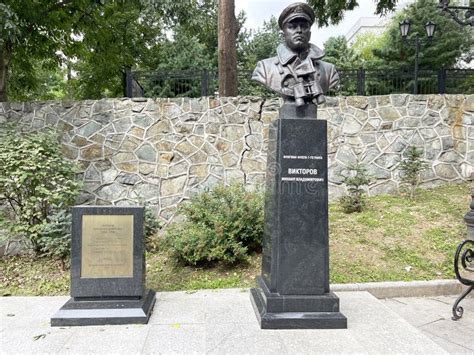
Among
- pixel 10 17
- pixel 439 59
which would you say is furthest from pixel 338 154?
pixel 439 59

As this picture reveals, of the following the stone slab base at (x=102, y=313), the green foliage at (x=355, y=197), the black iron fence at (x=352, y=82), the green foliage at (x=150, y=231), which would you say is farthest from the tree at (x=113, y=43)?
the stone slab base at (x=102, y=313)

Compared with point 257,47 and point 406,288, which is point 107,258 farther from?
point 257,47

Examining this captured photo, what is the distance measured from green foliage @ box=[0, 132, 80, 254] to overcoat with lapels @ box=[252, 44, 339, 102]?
360 cm

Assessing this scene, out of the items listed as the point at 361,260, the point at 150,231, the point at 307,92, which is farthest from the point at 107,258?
the point at 361,260

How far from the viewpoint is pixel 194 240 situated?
5.16 metres

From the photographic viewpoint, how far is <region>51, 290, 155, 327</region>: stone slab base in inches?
140

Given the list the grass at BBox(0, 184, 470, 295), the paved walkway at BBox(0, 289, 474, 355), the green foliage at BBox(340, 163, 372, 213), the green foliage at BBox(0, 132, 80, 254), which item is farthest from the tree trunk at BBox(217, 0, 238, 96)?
the paved walkway at BBox(0, 289, 474, 355)

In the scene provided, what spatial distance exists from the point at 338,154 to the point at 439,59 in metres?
11.4

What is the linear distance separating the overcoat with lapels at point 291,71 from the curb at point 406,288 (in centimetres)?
249

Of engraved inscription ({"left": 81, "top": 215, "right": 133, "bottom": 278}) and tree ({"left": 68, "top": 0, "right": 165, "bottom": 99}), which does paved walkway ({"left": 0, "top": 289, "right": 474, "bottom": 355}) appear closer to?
engraved inscription ({"left": 81, "top": 215, "right": 133, "bottom": 278})

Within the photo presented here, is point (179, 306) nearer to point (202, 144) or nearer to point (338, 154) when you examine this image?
point (202, 144)

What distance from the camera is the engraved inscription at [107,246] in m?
3.79

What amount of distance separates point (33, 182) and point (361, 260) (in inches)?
198

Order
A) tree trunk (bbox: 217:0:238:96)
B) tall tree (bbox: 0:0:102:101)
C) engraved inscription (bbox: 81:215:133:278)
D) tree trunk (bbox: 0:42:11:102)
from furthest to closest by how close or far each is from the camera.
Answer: tree trunk (bbox: 217:0:238:96)
tree trunk (bbox: 0:42:11:102)
tall tree (bbox: 0:0:102:101)
engraved inscription (bbox: 81:215:133:278)
